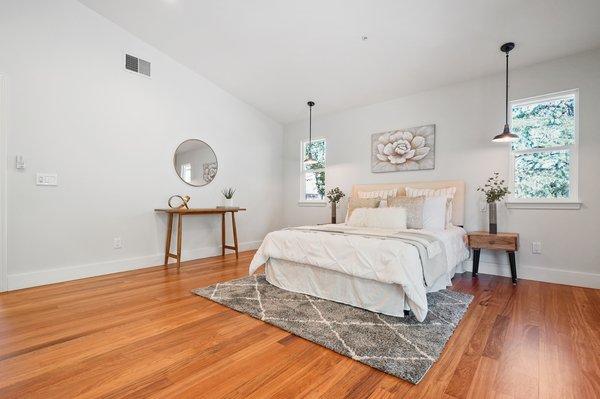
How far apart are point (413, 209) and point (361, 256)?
151 cm

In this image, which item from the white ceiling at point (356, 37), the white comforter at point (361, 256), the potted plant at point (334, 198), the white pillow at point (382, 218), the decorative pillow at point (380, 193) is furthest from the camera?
the potted plant at point (334, 198)

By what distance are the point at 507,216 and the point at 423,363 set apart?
2.85 meters

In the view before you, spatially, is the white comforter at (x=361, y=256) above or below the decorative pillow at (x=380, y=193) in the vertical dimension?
below

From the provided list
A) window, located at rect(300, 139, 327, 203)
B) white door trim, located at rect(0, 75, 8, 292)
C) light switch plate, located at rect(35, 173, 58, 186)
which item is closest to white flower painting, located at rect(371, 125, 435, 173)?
window, located at rect(300, 139, 327, 203)

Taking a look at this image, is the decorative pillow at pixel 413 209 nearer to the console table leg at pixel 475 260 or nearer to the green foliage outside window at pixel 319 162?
the console table leg at pixel 475 260

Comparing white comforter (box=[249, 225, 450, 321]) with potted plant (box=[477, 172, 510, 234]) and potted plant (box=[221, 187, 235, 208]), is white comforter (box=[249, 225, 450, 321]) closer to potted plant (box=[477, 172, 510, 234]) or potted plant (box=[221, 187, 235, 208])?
potted plant (box=[477, 172, 510, 234])

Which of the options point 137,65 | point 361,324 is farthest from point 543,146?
point 137,65

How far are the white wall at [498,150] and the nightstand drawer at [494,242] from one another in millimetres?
479

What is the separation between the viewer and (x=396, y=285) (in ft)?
7.29

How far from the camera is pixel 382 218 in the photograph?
136 inches

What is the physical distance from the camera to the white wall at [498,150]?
312 cm

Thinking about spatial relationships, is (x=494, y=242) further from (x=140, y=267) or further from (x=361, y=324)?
(x=140, y=267)

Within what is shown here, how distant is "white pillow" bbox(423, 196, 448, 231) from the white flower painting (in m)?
0.79

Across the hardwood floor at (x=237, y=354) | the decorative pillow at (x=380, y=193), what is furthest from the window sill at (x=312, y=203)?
the hardwood floor at (x=237, y=354)
